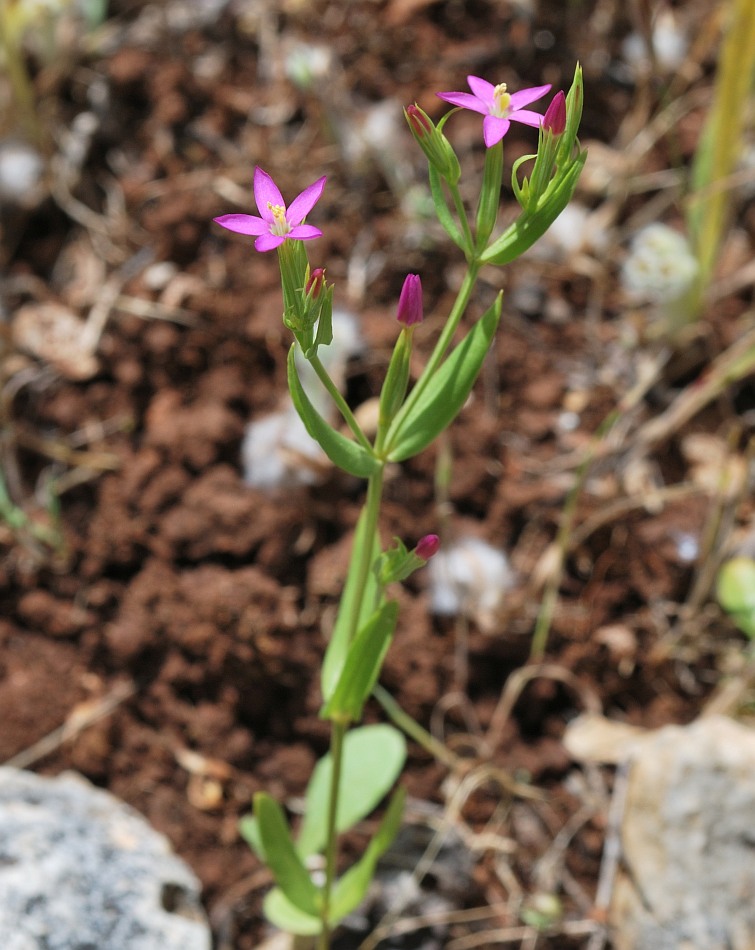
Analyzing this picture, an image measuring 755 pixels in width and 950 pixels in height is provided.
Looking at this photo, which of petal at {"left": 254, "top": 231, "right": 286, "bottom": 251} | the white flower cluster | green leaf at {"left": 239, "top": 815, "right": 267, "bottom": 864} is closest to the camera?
petal at {"left": 254, "top": 231, "right": 286, "bottom": 251}

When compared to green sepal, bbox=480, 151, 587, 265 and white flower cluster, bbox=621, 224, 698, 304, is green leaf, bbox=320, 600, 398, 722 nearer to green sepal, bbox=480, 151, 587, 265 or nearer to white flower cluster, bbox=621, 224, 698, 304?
green sepal, bbox=480, 151, 587, 265

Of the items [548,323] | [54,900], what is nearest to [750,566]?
[548,323]

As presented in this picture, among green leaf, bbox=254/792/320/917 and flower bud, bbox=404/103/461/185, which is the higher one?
flower bud, bbox=404/103/461/185

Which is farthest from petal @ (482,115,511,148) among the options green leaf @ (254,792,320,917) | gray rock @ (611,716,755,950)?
gray rock @ (611,716,755,950)

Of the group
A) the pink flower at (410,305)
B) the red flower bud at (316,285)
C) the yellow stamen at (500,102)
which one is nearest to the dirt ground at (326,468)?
the pink flower at (410,305)

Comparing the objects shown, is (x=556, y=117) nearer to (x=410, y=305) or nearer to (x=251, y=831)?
(x=410, y=305)

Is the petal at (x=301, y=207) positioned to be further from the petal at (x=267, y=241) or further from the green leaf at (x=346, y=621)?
the green leaf at (x=346, y=621)
